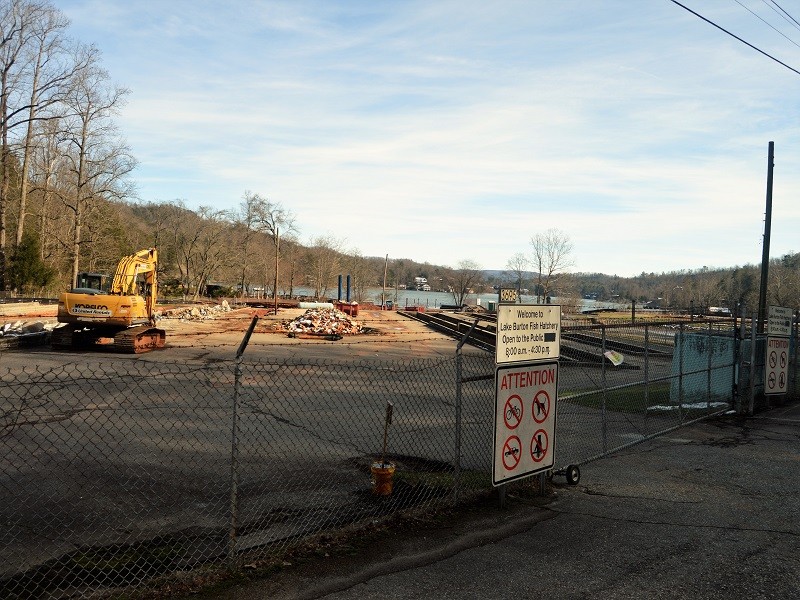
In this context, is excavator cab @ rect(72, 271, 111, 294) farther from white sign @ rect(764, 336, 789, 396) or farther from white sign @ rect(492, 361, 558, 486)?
white sign @ rect(492, 361, 558, 486)

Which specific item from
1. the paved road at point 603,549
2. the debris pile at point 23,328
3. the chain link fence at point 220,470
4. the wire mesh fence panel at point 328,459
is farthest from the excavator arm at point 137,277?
the paved road at point 603,549

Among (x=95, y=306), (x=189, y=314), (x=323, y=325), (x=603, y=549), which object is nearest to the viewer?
(x=603, y=549)

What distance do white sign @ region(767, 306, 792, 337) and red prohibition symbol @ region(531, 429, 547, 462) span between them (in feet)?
29.8

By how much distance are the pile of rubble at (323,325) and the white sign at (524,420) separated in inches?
1098

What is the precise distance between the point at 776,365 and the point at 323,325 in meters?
25.0

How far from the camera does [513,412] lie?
687 centimetres

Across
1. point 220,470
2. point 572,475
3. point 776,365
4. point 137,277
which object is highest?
point 137,277

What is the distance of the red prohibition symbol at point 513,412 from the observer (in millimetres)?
6785

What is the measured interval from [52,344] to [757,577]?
2458 centimetres

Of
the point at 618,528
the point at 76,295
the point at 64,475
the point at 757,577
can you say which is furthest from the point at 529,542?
the point at 76,295

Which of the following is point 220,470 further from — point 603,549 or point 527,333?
point 603,549

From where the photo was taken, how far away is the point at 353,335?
37219 millimetres

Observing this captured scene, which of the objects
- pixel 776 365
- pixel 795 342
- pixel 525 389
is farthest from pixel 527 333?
pixel 795 342

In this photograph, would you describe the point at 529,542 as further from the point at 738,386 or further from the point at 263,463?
the point at 738,386
